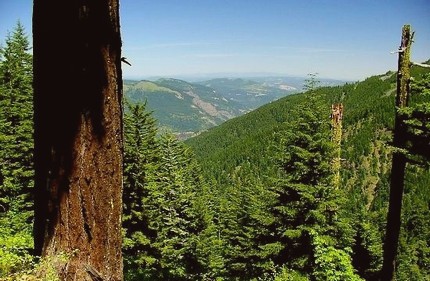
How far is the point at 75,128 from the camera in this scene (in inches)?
94.7

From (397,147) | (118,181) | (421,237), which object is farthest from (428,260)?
(118,181)

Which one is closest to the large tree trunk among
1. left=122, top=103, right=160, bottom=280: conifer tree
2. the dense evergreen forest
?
the dense evergreen forest

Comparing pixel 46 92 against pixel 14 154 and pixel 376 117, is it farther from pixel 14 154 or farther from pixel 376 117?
pixel 376 117

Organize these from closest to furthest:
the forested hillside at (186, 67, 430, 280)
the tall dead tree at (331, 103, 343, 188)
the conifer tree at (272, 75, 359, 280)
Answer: the conifer tree at (272, 75, 359, 280), the tall dead tree at (331, 103, 343, 188), the forested hillside at (186, 67, 430, 280)

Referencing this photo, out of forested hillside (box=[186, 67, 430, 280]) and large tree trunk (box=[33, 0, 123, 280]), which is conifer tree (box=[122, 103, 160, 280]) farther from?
large tree trunk (box=[33, 0, 123, 280])

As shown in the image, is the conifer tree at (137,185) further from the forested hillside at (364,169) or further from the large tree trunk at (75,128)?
the large tree trunk at (75,128)

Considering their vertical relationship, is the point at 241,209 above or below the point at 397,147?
below

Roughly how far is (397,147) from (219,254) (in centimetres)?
2031

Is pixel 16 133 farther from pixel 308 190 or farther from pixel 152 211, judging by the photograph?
pixel 308 190

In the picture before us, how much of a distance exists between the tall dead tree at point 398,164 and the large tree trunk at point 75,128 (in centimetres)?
893

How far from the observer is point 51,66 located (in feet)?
7.91

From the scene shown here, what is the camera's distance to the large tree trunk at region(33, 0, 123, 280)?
2.38 metres

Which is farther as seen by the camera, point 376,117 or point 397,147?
point 376,117

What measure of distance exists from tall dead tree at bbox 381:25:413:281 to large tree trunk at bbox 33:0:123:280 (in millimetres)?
8929
